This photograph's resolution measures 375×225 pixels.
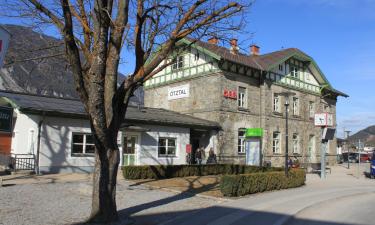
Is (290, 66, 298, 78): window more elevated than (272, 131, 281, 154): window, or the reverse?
(290, 66, 298, 78): window

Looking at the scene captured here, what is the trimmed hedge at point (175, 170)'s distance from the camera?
18703mm

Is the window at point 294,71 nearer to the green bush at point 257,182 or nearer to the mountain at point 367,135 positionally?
the green bush at point 257,182

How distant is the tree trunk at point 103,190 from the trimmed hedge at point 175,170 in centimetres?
881

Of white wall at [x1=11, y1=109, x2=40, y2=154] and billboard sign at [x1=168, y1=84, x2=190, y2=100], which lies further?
billboard sign at [x1=168, y1=84, x2=190, y2=100]

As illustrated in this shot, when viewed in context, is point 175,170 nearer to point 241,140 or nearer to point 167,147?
point 167,147

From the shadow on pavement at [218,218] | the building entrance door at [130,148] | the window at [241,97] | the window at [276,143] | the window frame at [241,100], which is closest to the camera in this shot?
the shadow on pavement at [218,218]

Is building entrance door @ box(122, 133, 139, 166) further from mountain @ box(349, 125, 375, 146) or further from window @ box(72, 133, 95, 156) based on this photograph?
mountain @ box(349, 125, 375, 146)

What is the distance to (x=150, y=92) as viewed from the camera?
37156 mm

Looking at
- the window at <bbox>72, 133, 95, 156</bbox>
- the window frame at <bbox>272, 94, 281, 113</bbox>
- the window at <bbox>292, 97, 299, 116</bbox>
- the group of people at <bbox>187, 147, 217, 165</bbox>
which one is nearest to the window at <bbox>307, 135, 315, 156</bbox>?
the window at <bbox>292, 97, 299, 116</bbox>

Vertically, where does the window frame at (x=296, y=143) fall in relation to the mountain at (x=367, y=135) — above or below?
below

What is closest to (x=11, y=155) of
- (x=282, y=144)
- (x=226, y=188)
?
(x=226, y=188)

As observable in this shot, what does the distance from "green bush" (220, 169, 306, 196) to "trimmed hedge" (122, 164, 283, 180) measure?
3431mm

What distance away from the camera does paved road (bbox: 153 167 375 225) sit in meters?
10.6

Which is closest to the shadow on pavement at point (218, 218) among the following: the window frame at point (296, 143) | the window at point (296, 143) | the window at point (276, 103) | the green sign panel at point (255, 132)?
the green sign panel at point (255, 132)
